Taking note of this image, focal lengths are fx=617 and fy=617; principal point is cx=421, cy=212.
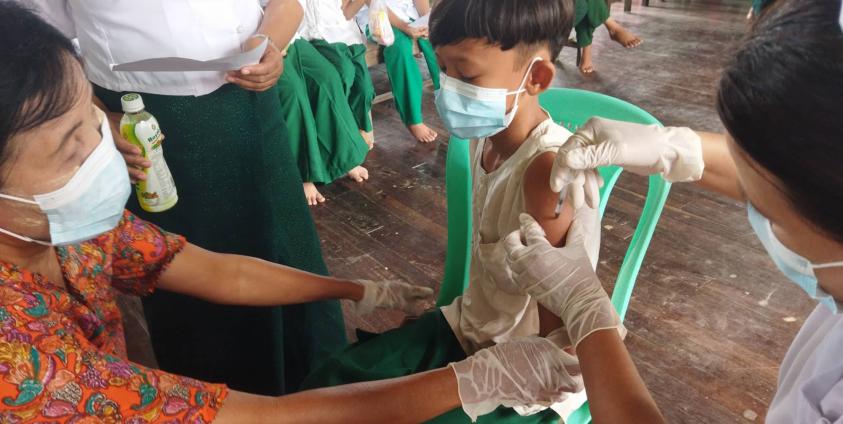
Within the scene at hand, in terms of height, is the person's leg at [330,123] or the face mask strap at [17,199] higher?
the face mask strap at [17,199]

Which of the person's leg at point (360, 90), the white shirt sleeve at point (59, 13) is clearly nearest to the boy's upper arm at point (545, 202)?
the white shirt sleeve at point (59, 13)

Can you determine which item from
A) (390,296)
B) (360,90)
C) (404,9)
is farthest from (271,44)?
(404,9)

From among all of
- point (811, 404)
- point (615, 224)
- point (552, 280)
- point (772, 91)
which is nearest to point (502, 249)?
point (552, 280)

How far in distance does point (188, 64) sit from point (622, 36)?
3.91 metres

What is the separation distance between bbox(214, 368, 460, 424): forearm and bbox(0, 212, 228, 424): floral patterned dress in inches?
2.7

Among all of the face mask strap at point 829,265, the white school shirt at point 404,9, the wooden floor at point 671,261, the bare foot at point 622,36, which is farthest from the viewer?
the bare foot at point 622,36

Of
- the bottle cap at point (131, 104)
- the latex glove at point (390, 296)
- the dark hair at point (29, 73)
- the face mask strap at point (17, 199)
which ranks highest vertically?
the dark hair at point (29, 73)

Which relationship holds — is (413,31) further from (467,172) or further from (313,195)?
(467,172)

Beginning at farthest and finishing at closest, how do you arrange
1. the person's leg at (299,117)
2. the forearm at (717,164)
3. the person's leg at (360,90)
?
the person's leg at (360,90), the person's leg at (299,117), the forearm at (717,164)

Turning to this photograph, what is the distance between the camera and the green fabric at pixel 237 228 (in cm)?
134

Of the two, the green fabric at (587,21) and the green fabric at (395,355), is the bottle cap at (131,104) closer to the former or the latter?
the green fabric at (395,355)

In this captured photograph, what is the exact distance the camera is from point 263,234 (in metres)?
1.48

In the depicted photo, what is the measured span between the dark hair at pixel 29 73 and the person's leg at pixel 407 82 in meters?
2.56

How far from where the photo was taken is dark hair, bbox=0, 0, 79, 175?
72cm
